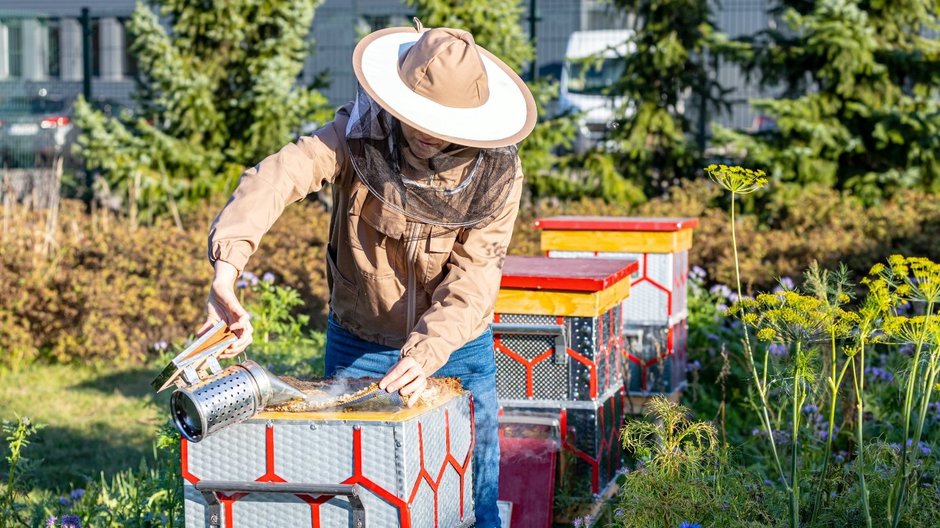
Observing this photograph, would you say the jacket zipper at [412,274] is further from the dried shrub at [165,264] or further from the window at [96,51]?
the window at [96,51]

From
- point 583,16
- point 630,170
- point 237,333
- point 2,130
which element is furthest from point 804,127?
point 583,16

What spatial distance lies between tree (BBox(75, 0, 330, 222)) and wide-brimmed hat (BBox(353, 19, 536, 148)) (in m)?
6.28

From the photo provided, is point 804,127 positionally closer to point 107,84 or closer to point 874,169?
point 874,169

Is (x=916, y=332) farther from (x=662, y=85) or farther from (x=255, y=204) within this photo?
(x=662, y=85)

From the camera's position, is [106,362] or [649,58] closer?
[106,362]

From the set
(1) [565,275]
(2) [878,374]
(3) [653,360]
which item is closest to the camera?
(1) [565,275]

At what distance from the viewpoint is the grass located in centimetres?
534

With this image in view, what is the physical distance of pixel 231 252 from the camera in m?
2.74

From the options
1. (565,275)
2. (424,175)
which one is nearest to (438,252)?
(424,175)

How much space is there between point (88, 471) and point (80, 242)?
9.33 ft

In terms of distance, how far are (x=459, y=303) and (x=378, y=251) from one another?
375 millimetres

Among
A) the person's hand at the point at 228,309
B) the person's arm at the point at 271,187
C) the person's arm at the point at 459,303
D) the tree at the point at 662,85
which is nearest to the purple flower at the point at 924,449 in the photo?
the person's arm at the point at 459,303

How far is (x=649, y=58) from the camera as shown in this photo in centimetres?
952

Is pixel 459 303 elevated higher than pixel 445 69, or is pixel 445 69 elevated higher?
pixel 445 69
